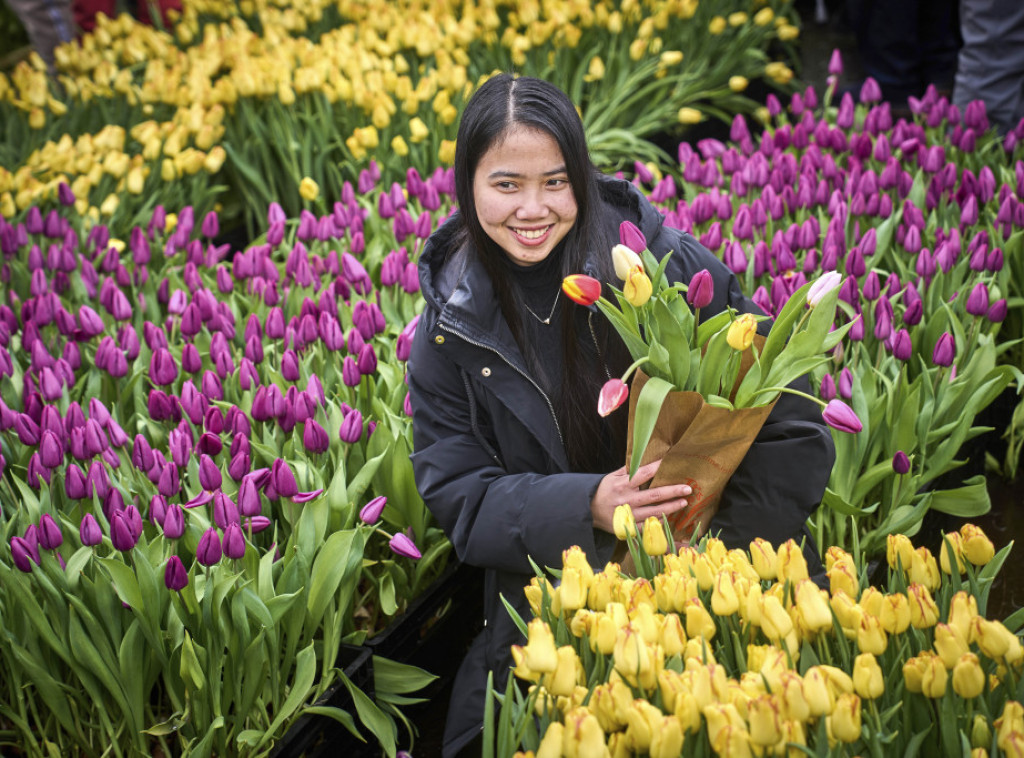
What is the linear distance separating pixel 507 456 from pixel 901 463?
0.71 m

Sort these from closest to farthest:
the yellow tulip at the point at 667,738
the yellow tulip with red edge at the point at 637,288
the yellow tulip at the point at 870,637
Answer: the yellow tulip at the point at 667,738
the yellow tulip at the point at 870,637
the yellow tulip with red edge at the point at 637,288

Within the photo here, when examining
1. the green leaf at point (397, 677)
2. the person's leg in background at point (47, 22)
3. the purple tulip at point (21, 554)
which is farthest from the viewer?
the person's leg in background at point (47, 22)

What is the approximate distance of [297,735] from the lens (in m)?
1.67

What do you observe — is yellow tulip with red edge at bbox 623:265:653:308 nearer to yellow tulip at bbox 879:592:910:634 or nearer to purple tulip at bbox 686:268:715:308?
purple tulip at bbox 686:268:715:308

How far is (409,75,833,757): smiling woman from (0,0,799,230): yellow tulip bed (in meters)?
1.92

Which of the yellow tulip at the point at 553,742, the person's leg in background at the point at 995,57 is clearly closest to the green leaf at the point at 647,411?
the yellow tulip at the point at 553,742

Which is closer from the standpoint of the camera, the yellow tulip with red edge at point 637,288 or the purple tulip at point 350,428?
the yellow tulip with red edge at point 637,288

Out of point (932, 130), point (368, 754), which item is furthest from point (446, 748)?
point (932, 130)

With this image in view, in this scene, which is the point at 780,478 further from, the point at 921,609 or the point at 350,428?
the point at 350,428

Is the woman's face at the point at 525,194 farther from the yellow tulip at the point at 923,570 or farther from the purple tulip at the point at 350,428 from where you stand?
the yellow tulip at the point at 923,570

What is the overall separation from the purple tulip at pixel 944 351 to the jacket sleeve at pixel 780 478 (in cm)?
59

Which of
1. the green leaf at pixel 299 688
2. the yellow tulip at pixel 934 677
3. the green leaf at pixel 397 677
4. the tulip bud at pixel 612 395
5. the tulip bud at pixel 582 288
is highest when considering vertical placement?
the tulip bud at pixel 582 288

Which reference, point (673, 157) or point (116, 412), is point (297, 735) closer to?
point (116, 412)

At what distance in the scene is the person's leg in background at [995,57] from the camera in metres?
3.82
